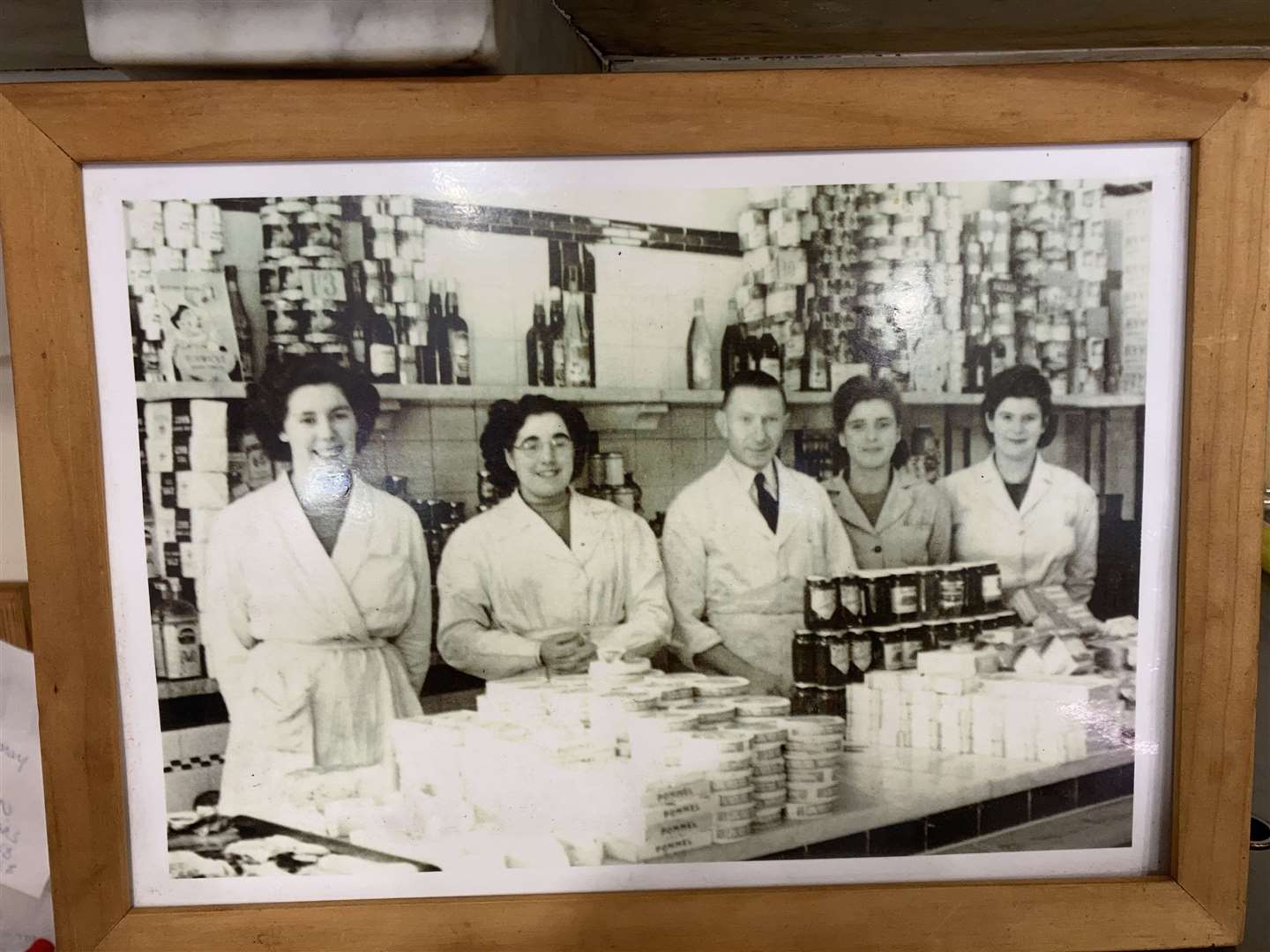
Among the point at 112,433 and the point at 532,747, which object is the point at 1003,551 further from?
the point at 112,433

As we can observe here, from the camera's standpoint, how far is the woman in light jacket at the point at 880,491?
0.50m

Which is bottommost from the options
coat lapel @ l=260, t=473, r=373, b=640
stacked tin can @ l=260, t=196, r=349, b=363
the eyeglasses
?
coat lapel @ l=260, t=473, r=373, b=640

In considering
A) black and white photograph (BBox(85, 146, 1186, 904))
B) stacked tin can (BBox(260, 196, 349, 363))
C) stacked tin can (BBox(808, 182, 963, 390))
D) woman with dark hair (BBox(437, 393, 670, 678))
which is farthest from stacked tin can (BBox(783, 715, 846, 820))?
stacked tin can (BBox(260, 196, 349, 363))

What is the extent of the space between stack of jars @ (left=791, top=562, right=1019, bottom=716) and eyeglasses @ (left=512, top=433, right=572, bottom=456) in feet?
0.54

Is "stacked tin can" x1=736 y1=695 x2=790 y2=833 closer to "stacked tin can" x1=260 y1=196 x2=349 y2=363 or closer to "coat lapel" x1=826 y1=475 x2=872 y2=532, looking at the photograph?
"coat lapel" x1=826 y1=475 x2=872 y2=532

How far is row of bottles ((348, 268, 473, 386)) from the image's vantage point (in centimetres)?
48

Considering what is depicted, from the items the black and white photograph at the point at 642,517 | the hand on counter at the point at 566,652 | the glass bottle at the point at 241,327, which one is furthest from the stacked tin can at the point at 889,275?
the glass bottle at the point at 241,327

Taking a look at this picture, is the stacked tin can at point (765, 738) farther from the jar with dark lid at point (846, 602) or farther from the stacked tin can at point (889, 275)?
the stacked tin can at point (889, 275)

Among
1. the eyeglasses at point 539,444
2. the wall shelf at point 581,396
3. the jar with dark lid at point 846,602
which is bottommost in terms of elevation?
the jar with dark lid at point 846,602

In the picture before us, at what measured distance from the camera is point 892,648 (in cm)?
51

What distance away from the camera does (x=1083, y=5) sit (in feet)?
1.75

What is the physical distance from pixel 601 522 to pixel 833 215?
220 mm

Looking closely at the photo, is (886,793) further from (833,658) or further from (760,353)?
(760,353)

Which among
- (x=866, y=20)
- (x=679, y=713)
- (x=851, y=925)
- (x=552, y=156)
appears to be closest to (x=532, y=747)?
(x=679, y=713)
